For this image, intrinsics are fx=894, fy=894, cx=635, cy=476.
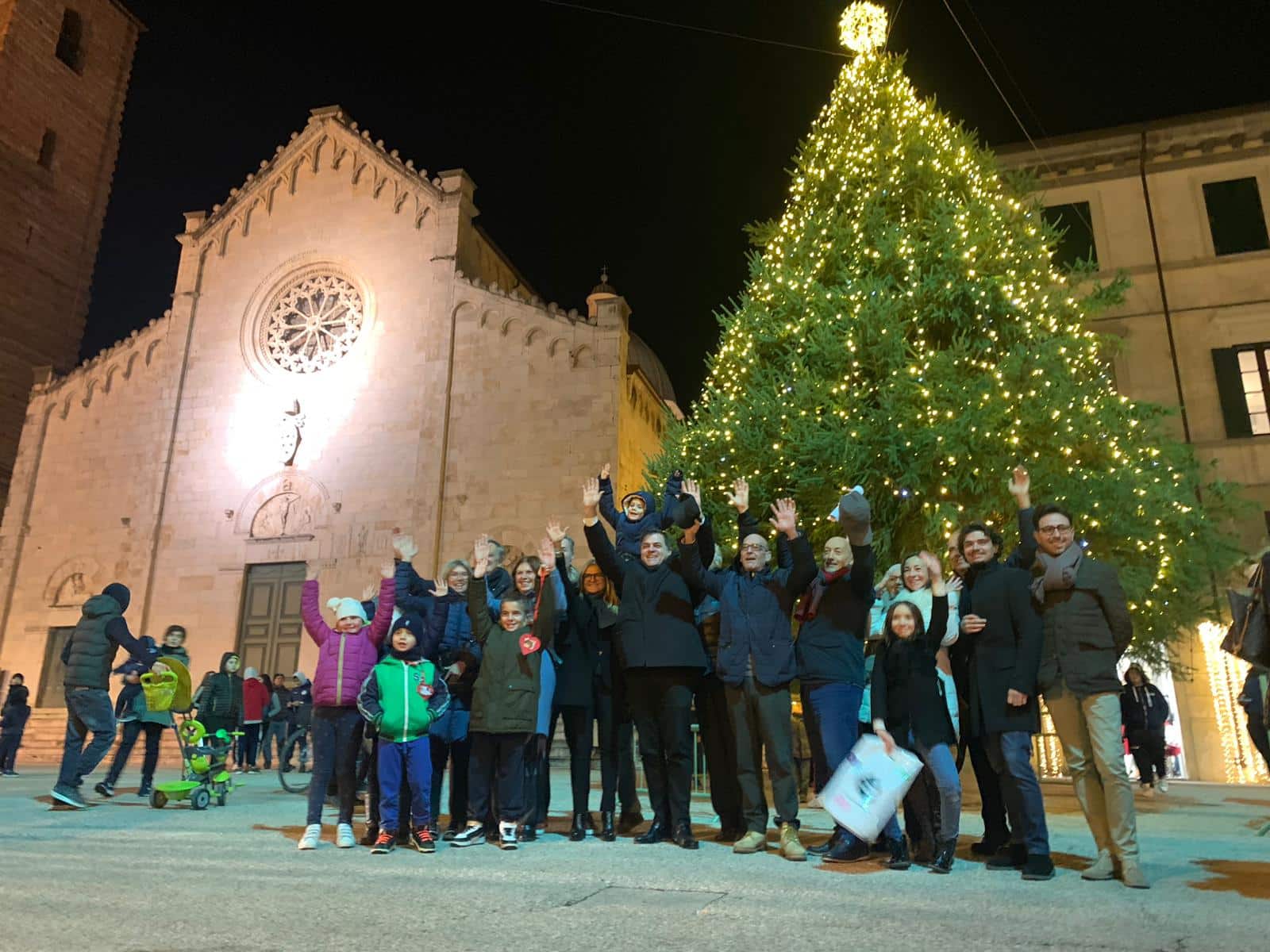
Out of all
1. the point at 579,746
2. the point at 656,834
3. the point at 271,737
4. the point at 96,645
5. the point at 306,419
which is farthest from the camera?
the point at 306,419

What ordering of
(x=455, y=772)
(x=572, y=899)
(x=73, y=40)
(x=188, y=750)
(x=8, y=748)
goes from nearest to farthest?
(x=572, y=899) → (x=455, y=772) → (x=188, y=750) → (x=8, y=748) → (x=73, y=40)

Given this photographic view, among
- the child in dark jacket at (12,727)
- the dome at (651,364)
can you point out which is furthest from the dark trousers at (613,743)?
the dome at (651,364)

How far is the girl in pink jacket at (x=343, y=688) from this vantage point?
21.6ft

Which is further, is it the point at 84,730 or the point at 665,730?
the point at 84,730

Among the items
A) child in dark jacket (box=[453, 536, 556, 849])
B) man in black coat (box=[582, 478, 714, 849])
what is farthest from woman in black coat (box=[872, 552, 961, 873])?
child in dark jacket (box=[453, 536, 556, 849])

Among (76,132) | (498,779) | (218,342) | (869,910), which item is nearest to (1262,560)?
(869,910)

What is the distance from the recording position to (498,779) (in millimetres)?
6539

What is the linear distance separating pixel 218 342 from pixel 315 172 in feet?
17.6

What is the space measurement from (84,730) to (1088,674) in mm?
8945

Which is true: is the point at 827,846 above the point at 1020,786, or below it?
below

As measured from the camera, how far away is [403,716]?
6.35 meters

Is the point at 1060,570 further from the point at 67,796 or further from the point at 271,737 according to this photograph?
the point at 271,737

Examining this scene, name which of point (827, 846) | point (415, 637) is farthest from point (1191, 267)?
point (415, 637)

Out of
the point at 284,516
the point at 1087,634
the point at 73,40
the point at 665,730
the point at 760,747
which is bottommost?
the point at 760,747
